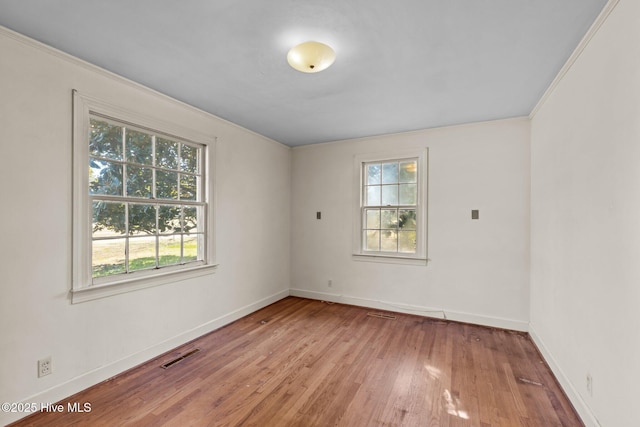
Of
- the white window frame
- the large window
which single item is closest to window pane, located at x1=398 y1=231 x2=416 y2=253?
the large window

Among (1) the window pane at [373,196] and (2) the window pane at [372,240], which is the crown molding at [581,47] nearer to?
(1) the window pane at [373,196]

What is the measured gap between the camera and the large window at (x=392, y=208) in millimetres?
3992

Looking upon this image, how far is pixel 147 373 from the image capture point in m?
2.51

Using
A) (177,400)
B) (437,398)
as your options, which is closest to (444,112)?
(437,398)

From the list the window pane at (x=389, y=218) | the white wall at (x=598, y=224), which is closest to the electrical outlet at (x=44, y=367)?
the white wall at (x=598, y=224)

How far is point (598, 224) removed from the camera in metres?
1.78

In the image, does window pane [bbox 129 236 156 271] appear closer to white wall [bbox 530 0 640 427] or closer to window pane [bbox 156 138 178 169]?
window pane [bbox 156 138 178 169]

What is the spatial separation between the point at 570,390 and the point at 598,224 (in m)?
1.31

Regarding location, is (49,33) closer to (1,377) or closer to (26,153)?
(26,153)

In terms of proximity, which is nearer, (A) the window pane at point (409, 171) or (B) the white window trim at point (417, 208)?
(B) the white window trim at point (417, 208)

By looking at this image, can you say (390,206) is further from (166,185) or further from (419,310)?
(166,185)

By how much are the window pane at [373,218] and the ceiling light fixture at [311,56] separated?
2.54 meters

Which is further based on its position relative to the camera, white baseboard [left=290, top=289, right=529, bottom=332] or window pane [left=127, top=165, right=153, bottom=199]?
white baseboard [left=290, top=289, right=529, bottom=332]

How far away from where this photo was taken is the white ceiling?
5.49 ft
